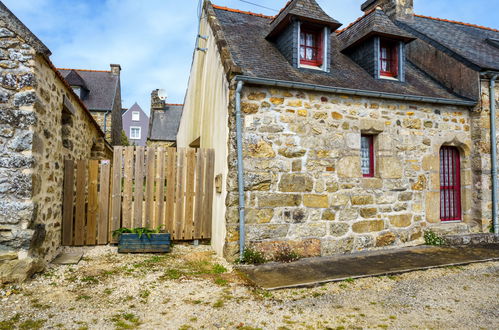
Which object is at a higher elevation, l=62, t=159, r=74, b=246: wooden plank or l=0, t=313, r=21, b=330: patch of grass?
l=62, t=159, r=74, b=246: wooden plank

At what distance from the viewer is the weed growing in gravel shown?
3193 millimetres

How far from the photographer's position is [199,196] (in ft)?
21.1

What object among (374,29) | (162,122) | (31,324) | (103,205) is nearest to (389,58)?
(374,29)

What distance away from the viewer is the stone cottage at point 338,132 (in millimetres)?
5539

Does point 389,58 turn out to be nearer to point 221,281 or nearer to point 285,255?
point 285,255

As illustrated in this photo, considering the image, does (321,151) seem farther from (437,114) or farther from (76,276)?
(76,276)

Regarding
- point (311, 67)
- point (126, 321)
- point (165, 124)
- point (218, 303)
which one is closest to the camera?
point (126, 321)

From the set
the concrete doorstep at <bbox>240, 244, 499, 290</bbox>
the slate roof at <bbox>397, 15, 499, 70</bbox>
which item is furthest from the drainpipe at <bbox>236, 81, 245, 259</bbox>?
the slate roof at <bbox>397, 15, 499, 70</bbox>

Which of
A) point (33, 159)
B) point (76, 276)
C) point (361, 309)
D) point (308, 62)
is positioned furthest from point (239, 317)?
point (308, 62)

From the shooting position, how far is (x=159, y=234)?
5.84 meters

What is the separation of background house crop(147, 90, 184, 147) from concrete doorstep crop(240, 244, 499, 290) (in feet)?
63.7

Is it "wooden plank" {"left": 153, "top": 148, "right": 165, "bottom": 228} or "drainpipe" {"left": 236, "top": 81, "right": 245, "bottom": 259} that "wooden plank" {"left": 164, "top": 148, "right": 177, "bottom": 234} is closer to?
"wooden plank" {"left": 153, "top": 148, "right": 165, "bottom": 228}

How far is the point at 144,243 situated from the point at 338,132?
390 cm

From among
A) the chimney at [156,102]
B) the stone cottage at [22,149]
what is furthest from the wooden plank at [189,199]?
the chimney at [156,102]
